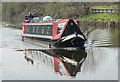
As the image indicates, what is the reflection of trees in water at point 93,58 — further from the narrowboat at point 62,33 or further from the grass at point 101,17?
the grass at point 101,17

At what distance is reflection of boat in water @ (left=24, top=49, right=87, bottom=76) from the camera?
2303 centimetres

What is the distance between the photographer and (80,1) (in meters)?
97.6

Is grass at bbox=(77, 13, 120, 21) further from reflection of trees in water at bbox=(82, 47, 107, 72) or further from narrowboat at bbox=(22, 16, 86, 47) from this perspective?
reflection of trees in water at bbox=(82, 47, 107, 72)

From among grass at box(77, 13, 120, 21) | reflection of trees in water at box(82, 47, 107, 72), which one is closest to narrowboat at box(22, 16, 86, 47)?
reflection of trees in water at box(82, 47, 107, 72)

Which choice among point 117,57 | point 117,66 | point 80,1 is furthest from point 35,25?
point 80,1

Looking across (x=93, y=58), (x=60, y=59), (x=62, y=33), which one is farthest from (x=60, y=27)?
(x=93, y=58)

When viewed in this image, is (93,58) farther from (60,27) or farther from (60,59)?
(60,27)

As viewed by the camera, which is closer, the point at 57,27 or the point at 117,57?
the point at 117,57

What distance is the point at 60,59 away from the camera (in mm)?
26859

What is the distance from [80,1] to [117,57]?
236 feet

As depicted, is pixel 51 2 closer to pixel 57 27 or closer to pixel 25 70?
pixel 57 27

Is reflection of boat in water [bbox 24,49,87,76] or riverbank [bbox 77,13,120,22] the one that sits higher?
riverbank [bbox 77,13,120,22]

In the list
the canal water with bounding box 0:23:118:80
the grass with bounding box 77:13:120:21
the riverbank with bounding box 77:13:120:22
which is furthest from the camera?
the grass with bounding box 77:13:120:21

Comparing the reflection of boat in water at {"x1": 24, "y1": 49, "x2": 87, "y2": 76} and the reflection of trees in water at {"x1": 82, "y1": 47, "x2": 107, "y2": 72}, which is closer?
the reflection of boat in water at {"x1": 24, "y1": 49, "x2": 87, "y2": 76}
